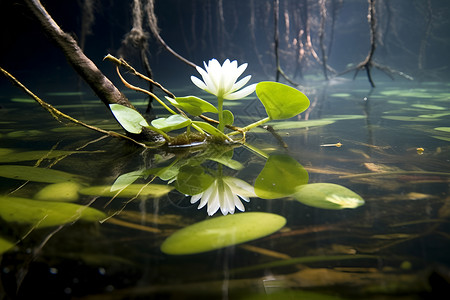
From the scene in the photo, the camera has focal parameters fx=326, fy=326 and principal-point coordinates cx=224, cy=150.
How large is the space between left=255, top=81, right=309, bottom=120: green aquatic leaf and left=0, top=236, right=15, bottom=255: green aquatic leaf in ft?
2.03

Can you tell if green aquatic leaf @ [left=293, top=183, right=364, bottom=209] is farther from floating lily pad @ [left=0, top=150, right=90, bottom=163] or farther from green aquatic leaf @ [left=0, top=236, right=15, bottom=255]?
floating lily pad @ [left=0, top=150, right=90, bottom=163]

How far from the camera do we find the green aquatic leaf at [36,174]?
23.9 inches

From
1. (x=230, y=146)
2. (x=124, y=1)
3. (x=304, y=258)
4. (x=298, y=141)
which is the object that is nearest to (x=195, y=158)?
(x=230, y=146)

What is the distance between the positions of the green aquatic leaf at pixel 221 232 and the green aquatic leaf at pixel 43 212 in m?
0.13

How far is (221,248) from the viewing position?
1.17 feet

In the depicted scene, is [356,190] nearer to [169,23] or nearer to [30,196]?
[30,196]

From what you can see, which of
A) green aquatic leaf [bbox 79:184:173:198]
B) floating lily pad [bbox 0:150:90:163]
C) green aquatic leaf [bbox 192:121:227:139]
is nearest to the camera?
green aquatic leaf [bbox 79:184:173:198]

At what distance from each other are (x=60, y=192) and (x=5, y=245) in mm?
189

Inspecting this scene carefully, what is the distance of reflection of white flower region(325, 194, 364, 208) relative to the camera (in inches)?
18.9

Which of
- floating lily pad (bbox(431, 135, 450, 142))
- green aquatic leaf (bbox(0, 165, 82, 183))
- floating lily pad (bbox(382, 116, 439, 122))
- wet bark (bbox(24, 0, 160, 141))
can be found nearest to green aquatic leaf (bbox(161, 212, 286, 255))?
green aquatic leaf (bbox(0, 165, 82, 183))

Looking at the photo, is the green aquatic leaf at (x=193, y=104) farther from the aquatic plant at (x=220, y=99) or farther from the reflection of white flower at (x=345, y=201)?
the reflection of white flower at (x=345, y=201)

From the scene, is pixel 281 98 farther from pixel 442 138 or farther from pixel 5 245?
pixel 5 245

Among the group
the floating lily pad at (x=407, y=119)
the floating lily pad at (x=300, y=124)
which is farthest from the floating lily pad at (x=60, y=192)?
the floating lily pad at (x=407, y=119)

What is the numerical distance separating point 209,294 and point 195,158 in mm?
533
